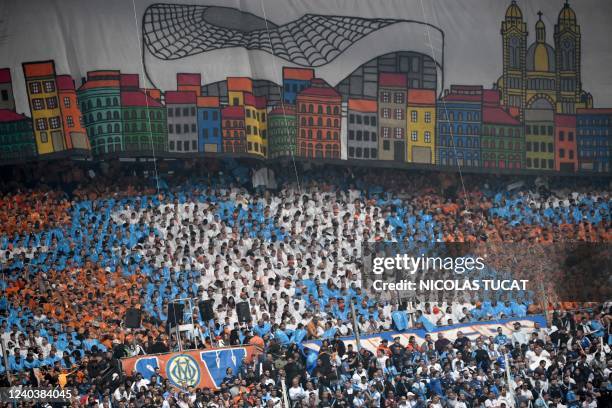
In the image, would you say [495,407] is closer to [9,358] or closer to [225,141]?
[9,358]

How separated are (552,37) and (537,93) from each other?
5.81 feet

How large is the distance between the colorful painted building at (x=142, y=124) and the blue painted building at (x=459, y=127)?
8.25 meters

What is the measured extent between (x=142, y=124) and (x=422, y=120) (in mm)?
8322

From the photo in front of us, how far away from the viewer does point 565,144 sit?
132ft

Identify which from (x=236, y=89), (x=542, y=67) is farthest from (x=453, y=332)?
(x=542, y=67)

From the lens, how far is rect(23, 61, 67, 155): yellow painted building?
122 ft

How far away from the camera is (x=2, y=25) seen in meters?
37.0

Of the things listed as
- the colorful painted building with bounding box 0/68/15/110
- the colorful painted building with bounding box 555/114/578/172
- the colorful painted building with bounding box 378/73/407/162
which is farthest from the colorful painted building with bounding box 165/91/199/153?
the colorful painted building with bounding box 555/114/578/172

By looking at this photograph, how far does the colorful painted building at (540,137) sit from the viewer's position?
4003 centimetres

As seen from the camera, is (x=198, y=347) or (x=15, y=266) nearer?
(x=198, y=347)

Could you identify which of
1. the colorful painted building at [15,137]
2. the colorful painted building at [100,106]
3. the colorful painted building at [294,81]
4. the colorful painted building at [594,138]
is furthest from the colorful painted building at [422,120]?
the colorful painted building at [15,137]

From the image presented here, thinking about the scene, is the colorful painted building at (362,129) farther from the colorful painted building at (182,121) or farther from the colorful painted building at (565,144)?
the colorful painted building at (565,144)

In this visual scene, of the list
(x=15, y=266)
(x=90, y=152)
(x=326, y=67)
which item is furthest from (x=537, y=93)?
(x=15, y=266)

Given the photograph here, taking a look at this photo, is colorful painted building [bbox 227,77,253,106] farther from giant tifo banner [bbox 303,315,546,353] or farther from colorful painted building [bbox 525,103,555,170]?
giant tifo banner [bbox 303,315,546,353]
